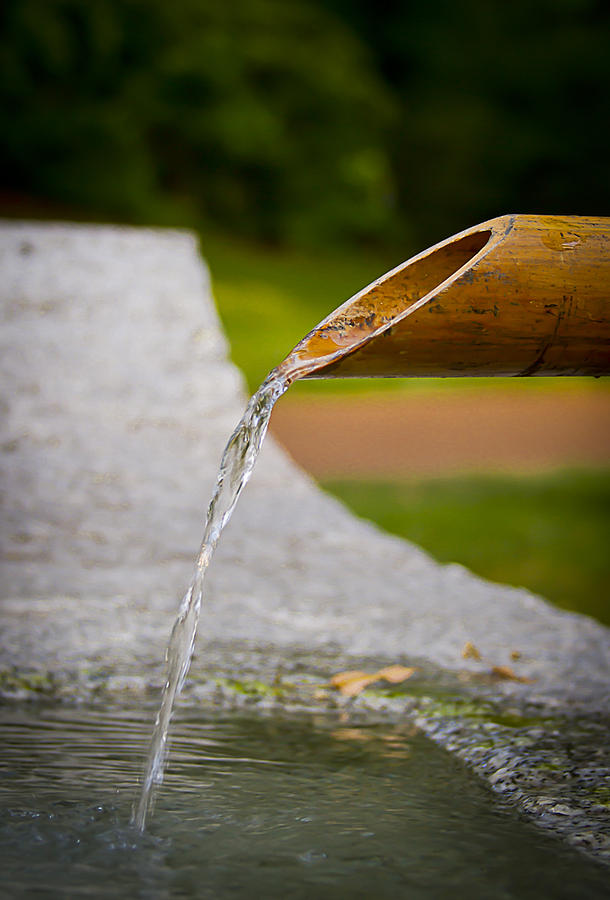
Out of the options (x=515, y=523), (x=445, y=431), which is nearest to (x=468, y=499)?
(x=515, y=523)

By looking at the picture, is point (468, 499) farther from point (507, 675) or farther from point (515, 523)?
point (507, 675)

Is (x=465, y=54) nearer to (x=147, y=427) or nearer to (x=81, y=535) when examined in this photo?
(x=147, y=427)

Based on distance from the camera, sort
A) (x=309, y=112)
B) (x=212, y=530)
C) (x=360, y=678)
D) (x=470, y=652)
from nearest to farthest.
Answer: (x=212, y=530), (x=360, y=678), (x=470, y=652), (x=309, y=112)

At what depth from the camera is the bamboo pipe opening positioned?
66.6 inches

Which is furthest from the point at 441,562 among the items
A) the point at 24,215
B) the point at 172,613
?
the point at 24,215

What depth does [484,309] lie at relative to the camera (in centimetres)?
161

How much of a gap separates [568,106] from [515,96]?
693 millimetres

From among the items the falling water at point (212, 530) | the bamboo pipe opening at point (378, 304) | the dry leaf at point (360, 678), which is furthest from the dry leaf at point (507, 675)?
the bamboo pipe opening at point (378, 304)

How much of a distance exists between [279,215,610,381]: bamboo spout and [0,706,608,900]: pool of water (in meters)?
0.71

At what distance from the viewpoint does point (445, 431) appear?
731 cm

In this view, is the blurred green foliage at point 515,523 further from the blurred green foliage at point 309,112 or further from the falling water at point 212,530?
the blurred green foliage at point 309,112

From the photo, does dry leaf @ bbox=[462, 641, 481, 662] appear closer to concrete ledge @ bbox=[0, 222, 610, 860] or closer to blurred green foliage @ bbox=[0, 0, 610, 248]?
concrete ledge @ bbox=[0, 222, 610, 860]

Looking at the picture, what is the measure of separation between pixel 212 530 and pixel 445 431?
17.9 ft

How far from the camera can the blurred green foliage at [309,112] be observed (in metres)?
11.8
